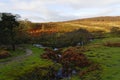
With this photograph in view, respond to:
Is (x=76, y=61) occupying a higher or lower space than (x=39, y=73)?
higher

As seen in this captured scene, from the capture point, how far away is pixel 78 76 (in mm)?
51375

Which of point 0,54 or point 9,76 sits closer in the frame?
point 9,76

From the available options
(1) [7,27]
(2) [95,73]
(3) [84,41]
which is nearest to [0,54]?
(1) [7,27]

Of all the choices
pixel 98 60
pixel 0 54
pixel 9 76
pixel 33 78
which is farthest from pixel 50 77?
pixel 0 54

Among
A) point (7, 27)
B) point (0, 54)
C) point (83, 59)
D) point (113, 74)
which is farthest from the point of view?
point (7, 27)

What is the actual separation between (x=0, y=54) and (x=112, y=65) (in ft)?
106

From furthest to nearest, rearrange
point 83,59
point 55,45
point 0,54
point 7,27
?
point 55,45 < point 7,27 < point 0,54 < point 83,59

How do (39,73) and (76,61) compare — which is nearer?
(39,73)

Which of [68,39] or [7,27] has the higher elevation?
[7,27]

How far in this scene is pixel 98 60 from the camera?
65.2 metres

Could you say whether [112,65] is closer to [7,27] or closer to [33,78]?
[33,78]

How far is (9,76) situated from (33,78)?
13.2ft

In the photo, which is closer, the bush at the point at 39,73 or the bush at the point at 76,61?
the bush at the point at 39,73

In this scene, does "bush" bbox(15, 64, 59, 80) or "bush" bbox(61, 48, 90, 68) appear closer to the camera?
"bush" bbox(15, 64, 59, 80)
